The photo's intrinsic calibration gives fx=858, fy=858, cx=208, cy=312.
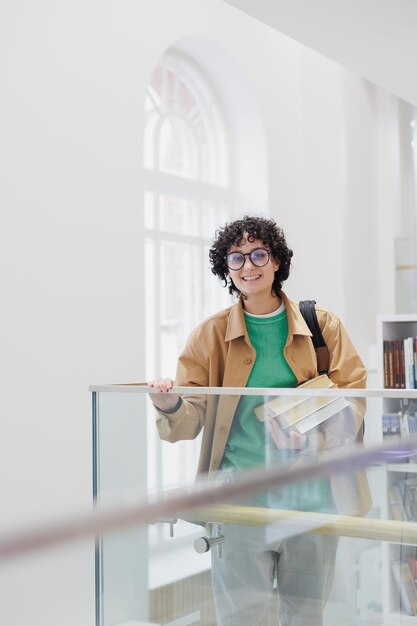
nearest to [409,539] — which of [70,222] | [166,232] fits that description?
[70,222]

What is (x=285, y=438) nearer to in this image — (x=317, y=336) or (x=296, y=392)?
(x=296, y=392)

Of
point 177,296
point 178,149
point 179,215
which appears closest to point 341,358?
point 177,296

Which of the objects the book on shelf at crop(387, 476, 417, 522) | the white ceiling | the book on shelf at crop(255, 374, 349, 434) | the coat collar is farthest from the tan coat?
the white ceiling

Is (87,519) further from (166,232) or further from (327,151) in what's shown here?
(327,151)

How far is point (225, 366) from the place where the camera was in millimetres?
2561

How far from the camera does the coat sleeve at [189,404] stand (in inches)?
98.7

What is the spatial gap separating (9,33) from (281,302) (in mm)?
2305

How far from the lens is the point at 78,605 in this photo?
7.50ft

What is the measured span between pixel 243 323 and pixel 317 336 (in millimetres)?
224

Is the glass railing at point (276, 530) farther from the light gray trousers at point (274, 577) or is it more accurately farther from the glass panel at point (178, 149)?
the glass panel at point (178, 149)

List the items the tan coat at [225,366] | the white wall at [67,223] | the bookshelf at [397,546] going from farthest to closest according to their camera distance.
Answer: the white wall at [67,223] → the tan coat at [225,366] → the bookshelf at [397,546]

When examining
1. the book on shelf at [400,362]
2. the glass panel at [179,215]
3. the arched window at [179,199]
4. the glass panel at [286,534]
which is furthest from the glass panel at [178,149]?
the glass panel at [286,534]

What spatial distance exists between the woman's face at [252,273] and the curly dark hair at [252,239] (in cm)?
2

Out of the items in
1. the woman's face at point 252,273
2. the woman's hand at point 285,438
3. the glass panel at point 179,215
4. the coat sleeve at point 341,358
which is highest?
the glass panel at point 179,215
